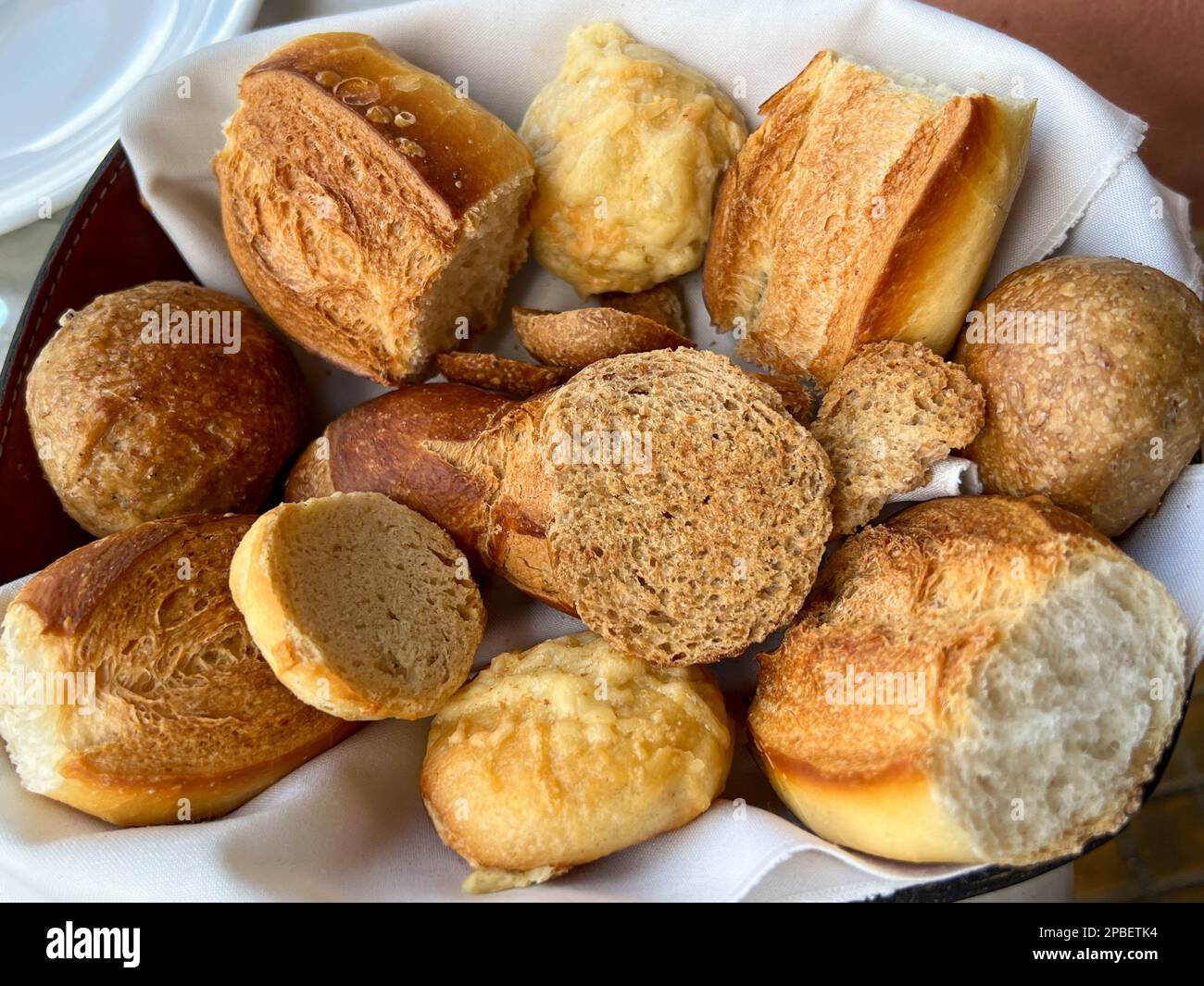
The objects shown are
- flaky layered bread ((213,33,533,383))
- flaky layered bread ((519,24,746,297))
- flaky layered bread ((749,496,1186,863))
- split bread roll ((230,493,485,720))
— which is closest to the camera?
flaky layered bread ((749,496,1186,863))

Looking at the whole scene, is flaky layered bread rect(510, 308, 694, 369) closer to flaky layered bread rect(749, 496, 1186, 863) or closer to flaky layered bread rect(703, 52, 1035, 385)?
flaky layered bread rect(703, 52, 1035, 385)

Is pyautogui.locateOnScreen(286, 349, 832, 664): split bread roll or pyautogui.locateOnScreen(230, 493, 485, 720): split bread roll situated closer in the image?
pyautogui.locateOnScreen(230, 493, 485, 720): split bread roll

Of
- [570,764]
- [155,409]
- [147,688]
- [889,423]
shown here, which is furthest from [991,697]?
[155,409]

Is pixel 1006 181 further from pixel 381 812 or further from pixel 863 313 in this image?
pixel 381 812

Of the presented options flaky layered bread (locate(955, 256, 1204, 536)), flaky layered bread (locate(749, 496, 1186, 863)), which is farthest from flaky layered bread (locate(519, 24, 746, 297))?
flaky layered bread (locate(749, 496, 1186, 863))

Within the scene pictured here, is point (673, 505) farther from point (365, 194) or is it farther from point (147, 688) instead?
point (147, 688)

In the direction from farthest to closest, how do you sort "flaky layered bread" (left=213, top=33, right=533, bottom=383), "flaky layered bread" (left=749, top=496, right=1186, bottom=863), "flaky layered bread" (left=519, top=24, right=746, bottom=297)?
"flaky layered bread" (left=519, top=24, right=746, bottom=297) → "flaky layered bread" (left=213, top=33, right=533, bottom=383) → "flaky layered bread" (left=749, top=496, right=1186, bottom=863)
